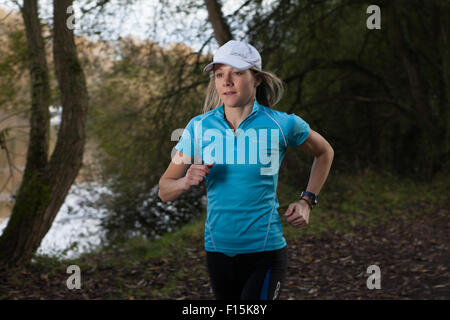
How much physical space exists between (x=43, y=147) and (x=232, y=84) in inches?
241

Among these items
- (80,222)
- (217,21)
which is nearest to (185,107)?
(217,21)

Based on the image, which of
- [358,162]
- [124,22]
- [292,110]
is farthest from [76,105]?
[358,162]

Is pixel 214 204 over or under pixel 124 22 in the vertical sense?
under

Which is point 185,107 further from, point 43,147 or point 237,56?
point 237,56

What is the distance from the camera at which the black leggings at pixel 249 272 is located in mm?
2252

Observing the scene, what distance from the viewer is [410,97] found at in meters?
13.4

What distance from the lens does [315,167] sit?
8.14 ft

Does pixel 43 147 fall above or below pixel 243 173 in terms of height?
above

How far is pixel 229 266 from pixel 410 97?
12.5m

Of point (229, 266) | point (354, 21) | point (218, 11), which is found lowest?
point (229, 266)

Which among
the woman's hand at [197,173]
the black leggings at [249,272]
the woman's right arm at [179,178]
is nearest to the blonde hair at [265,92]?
the woman's right arm at [179,178]

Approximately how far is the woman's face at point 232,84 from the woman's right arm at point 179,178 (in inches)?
13.4

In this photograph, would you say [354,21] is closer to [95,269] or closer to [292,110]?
[292,110]

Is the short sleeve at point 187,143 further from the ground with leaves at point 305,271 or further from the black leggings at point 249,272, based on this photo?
the ground with leaves at point 305,271
